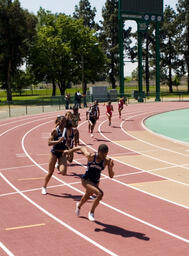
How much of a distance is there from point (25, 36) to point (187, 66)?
38354mm

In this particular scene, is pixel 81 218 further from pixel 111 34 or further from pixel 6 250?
pixel 111 34

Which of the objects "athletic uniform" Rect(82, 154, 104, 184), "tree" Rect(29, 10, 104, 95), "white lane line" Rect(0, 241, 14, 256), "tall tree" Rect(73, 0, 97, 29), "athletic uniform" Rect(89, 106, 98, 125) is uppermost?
"tall tree" Rect(73, 0, 97, 29)

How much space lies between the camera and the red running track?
7.54 meters

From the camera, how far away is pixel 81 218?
9.20m

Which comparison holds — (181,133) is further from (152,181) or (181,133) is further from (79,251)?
(79,251)

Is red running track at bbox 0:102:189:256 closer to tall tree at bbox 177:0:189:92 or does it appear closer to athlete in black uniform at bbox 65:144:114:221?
athlete in black uniform at bbox 65:144:114:221

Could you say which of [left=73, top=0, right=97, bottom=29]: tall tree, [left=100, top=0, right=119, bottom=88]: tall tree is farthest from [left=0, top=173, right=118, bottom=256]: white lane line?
[left=73, top=0, right=97, bottom=29]: tall tree

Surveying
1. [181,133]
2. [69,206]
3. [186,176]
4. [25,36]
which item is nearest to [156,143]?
[181,133]

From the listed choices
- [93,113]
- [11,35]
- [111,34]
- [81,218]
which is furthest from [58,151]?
[111,34]

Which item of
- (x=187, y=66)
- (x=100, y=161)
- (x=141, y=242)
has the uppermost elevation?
(x=187, y=66)

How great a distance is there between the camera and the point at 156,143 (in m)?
20.3

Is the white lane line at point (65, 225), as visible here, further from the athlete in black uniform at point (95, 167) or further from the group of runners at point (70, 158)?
the athlete in black uniform at point (95, 167)

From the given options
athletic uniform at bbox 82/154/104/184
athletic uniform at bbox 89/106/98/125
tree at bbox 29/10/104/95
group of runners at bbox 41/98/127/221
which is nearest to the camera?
group of runners at bbox 41/98/127/221

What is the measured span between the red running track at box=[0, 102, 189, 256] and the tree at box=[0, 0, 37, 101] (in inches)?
1994
